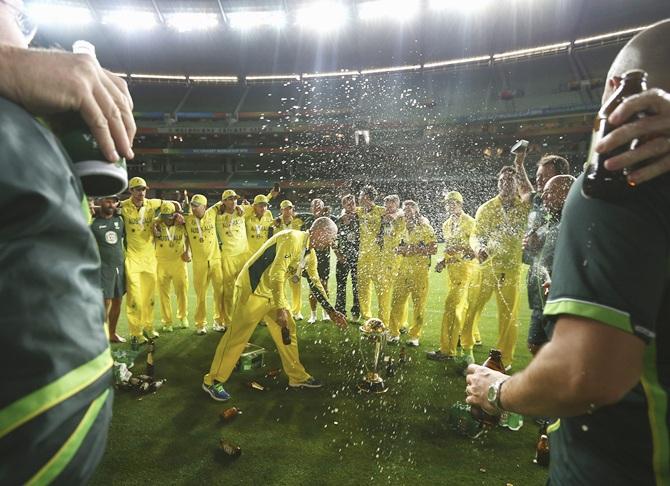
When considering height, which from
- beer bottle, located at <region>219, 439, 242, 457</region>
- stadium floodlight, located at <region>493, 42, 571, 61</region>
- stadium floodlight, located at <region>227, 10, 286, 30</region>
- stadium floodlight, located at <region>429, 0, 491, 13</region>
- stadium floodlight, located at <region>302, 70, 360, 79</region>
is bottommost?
beer bottle, located at <region>219, 439, 242, 457</region>

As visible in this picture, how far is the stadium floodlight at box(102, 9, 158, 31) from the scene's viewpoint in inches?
1066

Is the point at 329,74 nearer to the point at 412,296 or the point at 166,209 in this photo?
the point at 166,209

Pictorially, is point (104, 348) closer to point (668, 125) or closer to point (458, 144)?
point (668, 125)

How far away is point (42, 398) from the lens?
607mm

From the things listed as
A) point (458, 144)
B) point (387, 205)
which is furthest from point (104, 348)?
point (458, 144)

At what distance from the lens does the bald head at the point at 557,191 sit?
397 centimetres

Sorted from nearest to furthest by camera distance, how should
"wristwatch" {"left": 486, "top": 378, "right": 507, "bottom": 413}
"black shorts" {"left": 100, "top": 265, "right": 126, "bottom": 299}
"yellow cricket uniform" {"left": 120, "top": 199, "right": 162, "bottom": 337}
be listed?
"wristwatch" {"left": 486, "top": 378, "right": 507, "bottom": 413}, "black shorts" {"left": 100, "top": 265, "right": 126, "bottom": 299}, "yellow cricket uniform" {"left": 120, "top": 199, "right": 162, "bottom": 337}

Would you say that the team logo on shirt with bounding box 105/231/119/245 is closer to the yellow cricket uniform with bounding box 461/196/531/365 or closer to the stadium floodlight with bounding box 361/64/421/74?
the yellow cricket uniform with bounding box 461/196/531/365

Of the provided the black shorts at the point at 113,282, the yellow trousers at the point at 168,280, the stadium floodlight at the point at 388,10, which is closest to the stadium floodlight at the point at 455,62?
the stadium floodlight at the point at 388,10

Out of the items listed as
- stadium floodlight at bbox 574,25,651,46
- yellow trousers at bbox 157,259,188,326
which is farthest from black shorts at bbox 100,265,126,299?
stadium floodlight at bbox 574,25,651,46

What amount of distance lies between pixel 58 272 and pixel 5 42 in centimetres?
51

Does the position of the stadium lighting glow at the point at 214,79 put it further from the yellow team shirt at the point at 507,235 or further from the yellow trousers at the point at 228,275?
the yellow team shirt at the point at 507,235

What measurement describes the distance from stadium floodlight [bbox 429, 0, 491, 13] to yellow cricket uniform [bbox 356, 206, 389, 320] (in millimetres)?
23352

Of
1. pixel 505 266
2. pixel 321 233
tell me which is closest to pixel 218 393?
pixel 321 233
